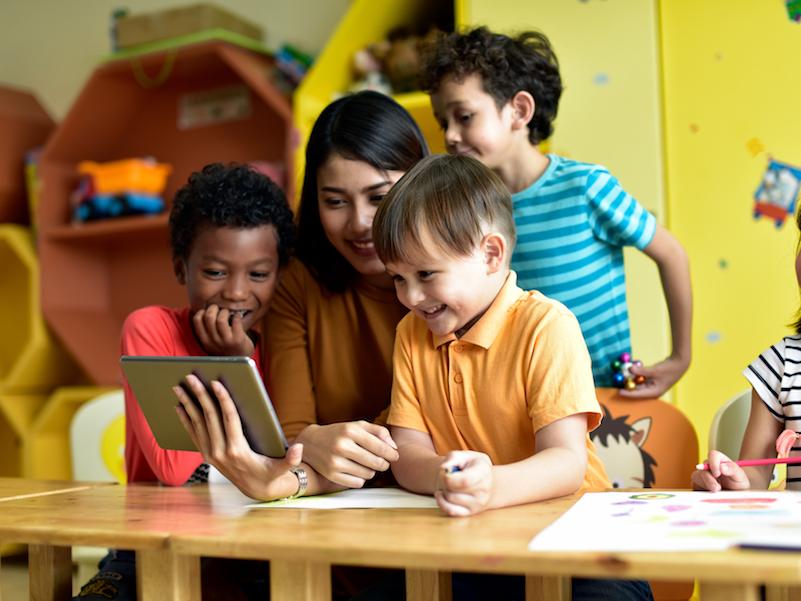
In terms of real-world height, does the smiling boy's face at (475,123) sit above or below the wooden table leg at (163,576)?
above

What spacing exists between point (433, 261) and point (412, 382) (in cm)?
18

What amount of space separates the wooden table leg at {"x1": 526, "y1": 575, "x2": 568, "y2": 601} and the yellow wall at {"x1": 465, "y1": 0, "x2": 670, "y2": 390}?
1351mm

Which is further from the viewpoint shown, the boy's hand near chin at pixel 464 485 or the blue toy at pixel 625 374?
the blue toy at pixel 625 374

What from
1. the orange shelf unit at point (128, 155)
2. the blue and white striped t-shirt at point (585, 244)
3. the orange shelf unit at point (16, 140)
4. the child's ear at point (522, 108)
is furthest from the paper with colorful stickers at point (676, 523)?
the orange shelf unit at point (16, 140)

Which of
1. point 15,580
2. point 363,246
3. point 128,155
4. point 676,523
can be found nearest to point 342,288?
point 363,246

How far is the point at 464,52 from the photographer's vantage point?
2.00 metres

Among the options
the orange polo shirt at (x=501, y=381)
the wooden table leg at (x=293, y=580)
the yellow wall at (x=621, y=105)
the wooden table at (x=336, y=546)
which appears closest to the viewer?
the wooden table at (x=336, y=546)

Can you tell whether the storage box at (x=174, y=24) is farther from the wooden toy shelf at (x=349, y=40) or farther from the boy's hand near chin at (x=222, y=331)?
the boy's hand near chin at (x=222, y=331)

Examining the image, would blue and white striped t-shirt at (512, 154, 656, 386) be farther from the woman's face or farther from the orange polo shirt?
the orange polo shirt

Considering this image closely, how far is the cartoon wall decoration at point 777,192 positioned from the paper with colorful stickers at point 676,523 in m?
1.39

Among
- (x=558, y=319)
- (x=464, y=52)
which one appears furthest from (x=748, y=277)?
(x=558, y=319)

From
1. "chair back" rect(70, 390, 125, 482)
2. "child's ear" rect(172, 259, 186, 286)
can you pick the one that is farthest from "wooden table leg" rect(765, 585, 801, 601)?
"chair back" rect(70, 390, 125, 482)

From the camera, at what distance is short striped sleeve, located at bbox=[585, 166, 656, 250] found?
1795 mm

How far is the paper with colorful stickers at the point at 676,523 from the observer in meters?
0.77
